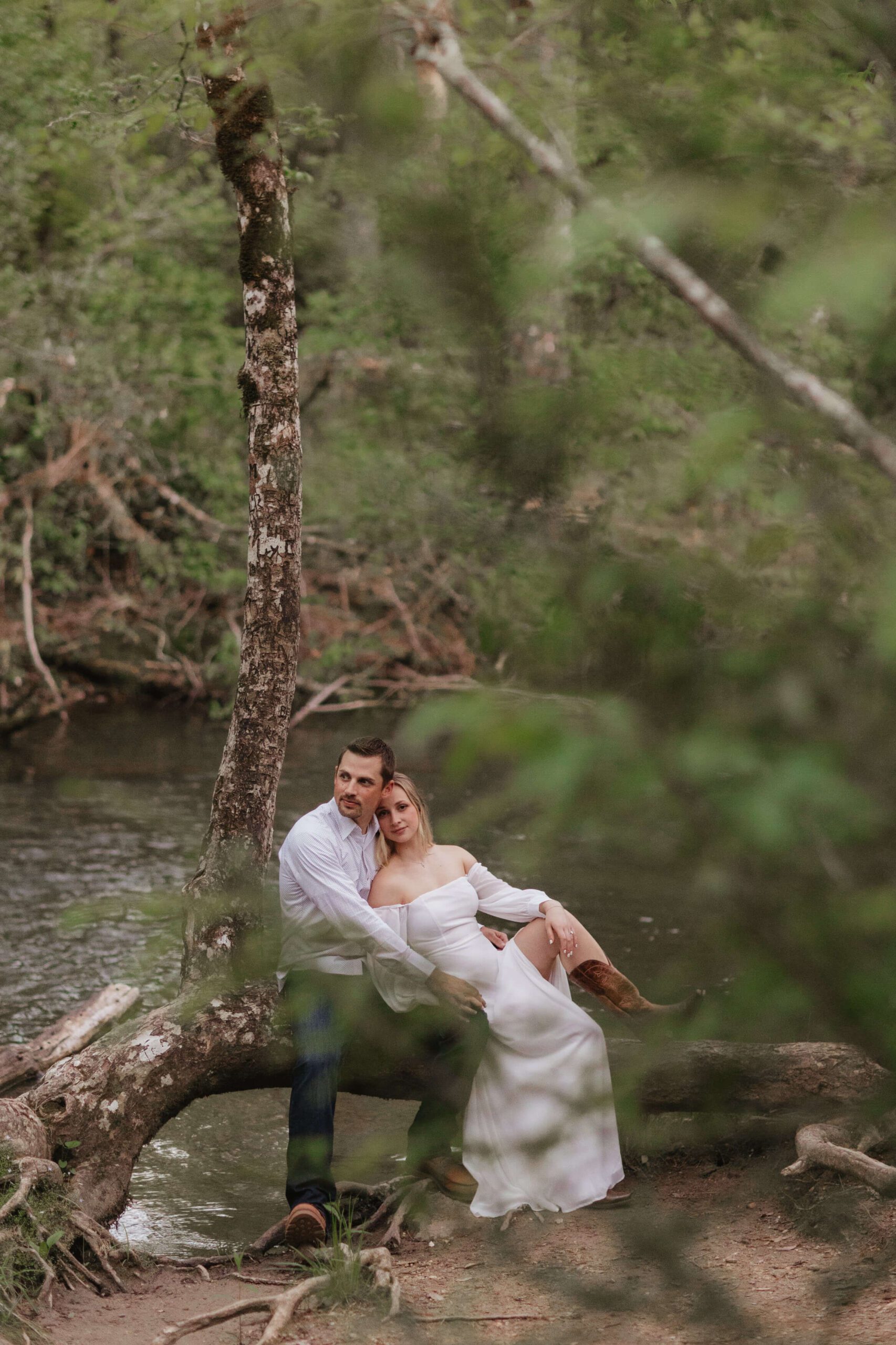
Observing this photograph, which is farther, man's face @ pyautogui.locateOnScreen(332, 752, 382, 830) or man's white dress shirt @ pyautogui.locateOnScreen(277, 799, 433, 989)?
man's face @ pyautogui.locateOnScreen(332, 752, 382, 830)

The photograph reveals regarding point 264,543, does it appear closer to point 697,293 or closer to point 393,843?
point 393,843

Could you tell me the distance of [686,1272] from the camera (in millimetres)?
1276

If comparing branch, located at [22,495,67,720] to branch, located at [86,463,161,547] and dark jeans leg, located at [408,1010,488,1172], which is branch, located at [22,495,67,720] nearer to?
branch, located at [86,463,161,547]

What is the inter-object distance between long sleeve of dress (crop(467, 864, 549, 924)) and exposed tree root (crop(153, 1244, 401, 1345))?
4.43 feet

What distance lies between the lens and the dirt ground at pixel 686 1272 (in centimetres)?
131

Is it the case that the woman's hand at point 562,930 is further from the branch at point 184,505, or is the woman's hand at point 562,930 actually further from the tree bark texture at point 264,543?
the branch at point 184,505

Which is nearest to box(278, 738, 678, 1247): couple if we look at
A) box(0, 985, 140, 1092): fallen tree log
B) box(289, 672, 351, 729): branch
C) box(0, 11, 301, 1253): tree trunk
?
box(0, 11, 301, 1253): tree trunk

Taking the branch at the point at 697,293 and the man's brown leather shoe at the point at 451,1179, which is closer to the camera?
the branch at the point at 697,293

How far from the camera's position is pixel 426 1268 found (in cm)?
461

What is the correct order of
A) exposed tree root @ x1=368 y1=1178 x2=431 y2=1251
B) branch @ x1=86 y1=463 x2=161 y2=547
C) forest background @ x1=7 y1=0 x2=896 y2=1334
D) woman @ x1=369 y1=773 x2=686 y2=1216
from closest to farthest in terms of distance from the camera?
forest background @ x1=7 y1=0 x2=896 y2=1334
woman @ x1=369 y1=773 x2=686 y2=1216
exposed tree root @ x1=368 y1=1178 x2=431 y2=1251
branch @ x1=86 y1=463 x2=161 y2=547

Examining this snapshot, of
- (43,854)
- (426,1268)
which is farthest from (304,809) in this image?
(426,1268)

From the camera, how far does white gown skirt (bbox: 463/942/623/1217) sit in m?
1.54

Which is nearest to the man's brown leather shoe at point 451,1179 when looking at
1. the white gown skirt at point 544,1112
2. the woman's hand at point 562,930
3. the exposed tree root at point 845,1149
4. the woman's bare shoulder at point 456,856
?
the woman's hand at point 562,930

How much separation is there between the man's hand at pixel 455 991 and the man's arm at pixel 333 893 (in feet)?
0.35
